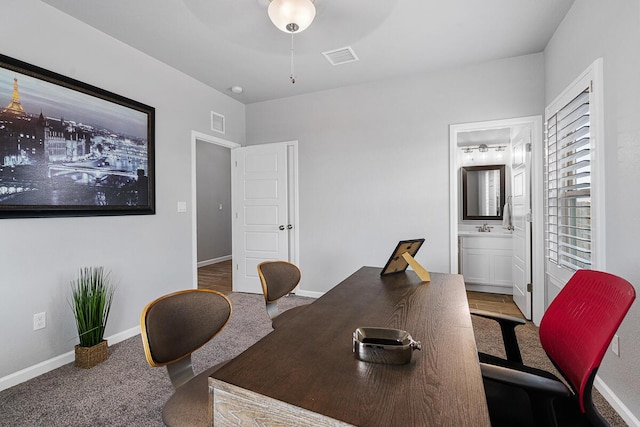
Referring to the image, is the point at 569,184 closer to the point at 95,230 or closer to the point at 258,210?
the point at 258,210

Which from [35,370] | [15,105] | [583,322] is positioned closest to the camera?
[583,322]

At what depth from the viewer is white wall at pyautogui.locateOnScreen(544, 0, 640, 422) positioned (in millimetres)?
1649

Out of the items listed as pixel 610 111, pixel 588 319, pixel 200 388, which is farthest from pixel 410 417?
pixel 610 111

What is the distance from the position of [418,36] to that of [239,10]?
180 cm

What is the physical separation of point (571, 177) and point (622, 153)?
2.12ft

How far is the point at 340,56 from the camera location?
3199 millimetres

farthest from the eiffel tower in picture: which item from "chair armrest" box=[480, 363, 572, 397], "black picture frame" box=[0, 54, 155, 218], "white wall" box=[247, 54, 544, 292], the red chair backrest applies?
the red chair backrest

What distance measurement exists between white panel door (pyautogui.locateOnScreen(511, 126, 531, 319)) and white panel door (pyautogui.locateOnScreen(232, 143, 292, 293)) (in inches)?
111

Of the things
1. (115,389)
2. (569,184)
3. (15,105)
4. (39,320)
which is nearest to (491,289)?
(569,184)

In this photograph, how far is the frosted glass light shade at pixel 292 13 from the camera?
1576 mm

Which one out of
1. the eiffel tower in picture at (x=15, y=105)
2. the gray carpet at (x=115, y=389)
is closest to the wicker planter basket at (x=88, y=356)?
the gray carpet at (x=115, y=389)

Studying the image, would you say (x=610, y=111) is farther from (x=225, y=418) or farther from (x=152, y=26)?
(x=152, y=26)

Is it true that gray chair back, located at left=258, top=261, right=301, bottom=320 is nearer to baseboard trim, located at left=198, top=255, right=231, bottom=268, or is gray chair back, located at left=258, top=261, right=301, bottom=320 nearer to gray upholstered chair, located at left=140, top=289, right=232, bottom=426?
gray upholstered chair, located at left=140, top=289, right=232, bottom=426

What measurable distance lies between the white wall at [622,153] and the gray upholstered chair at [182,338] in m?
2.18
